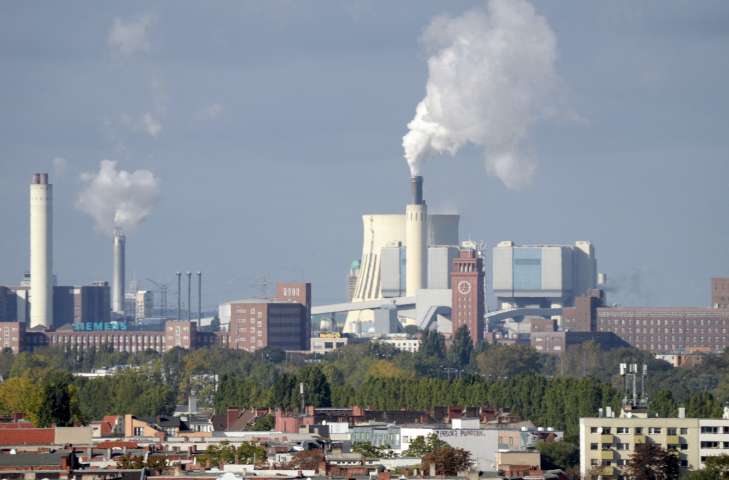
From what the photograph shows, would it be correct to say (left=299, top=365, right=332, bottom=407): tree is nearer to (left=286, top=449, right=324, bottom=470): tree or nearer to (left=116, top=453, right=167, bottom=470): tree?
(left=286, top=449, right=324, bottom=470): tree

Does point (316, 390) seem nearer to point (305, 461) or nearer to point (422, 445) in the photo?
point (422, 445)

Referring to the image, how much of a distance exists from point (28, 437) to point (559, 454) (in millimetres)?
29238

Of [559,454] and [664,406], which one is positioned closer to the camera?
[559,454]

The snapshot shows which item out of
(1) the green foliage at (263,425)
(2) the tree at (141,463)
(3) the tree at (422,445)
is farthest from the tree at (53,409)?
(2) the tree at (141,463)

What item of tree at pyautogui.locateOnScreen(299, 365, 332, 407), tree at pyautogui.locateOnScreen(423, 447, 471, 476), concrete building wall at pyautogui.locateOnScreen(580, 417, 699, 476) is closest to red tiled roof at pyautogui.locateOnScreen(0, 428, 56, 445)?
tree at pyautogui.locateOnScreen(423, 447, 471, 476)

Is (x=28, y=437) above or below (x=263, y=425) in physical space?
above

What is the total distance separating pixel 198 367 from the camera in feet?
625

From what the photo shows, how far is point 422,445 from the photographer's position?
77.8 m

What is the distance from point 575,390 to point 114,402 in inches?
1580

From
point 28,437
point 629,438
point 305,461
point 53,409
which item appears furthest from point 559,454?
point 53,409

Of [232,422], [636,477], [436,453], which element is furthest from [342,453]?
[232,422]

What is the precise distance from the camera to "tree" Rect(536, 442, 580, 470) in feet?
272

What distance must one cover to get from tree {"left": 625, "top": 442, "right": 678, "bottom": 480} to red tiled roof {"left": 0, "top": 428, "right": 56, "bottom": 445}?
96.0 feet

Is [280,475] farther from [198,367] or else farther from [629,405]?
[198,367]
